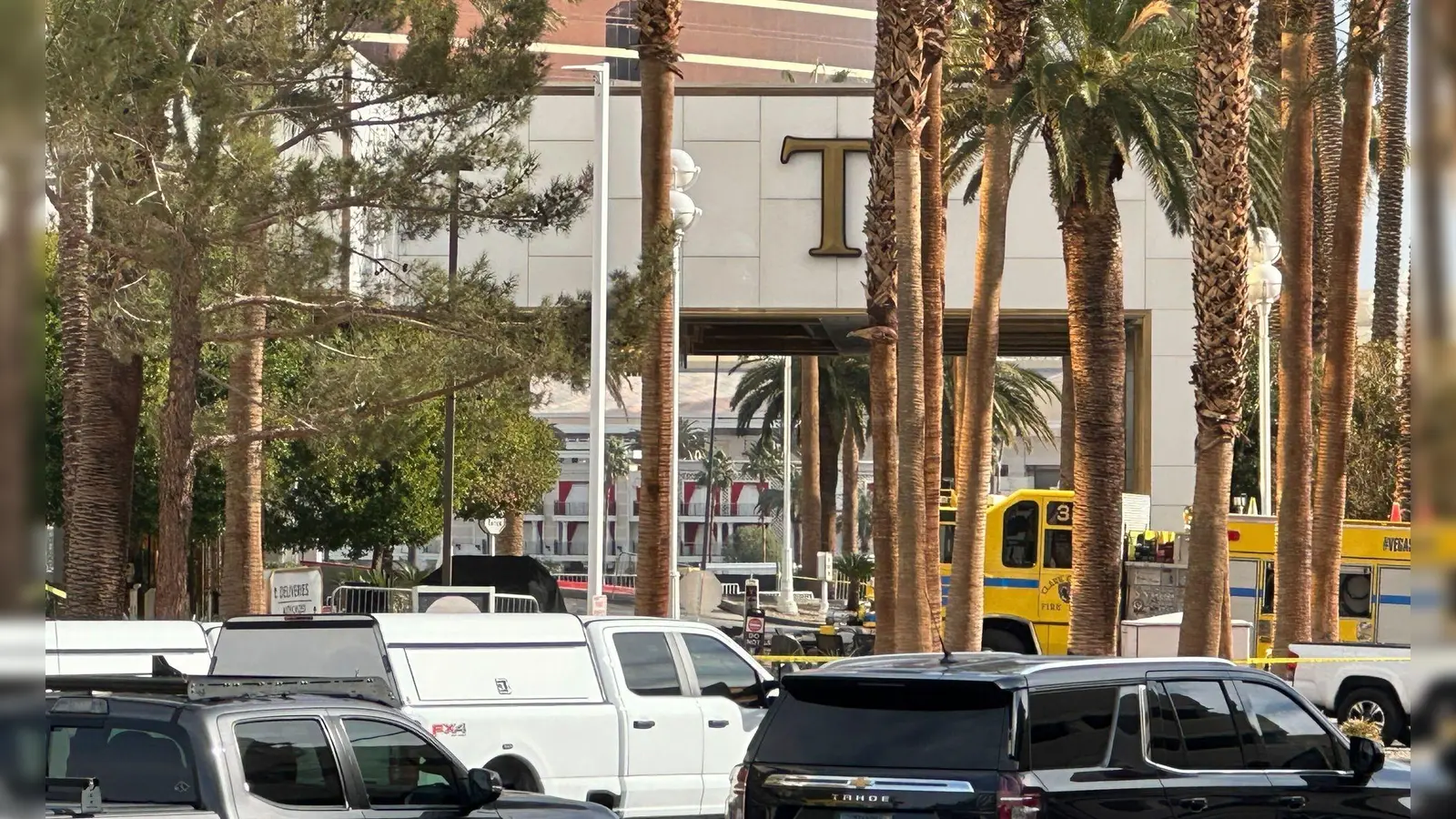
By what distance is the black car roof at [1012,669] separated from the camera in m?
8.17

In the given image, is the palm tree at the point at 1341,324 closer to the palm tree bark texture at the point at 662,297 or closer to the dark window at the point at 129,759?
the palm tree bark texture at the point at 662,297

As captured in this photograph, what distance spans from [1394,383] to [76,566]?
1231 inches

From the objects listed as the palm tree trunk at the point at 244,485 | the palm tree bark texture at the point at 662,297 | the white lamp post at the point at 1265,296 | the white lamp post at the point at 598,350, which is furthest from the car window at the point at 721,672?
the white lamp post at the point at 1265,296

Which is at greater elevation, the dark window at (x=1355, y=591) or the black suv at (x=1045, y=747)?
the black suv at (x=1045, y=747)

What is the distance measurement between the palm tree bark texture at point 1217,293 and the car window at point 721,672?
8990 millimetres

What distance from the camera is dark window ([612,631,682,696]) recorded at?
46.2ft

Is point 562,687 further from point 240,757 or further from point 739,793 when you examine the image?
point 240,757

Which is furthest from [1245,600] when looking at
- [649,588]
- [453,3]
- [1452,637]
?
[1452,637]

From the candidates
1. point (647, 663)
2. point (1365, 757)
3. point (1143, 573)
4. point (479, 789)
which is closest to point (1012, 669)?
point (1365, 757)

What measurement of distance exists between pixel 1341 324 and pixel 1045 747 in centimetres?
1756

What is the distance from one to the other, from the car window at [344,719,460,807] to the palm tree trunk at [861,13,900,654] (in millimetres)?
14857

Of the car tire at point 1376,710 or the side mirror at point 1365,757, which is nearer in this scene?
the side mirror at point 1365,757

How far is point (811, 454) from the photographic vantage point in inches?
2520

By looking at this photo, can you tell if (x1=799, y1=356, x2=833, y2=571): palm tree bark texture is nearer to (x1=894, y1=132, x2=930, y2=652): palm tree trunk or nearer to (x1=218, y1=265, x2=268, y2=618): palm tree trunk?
(x1=218, y1=265, x2=268, y2=618): palm tree trunk
